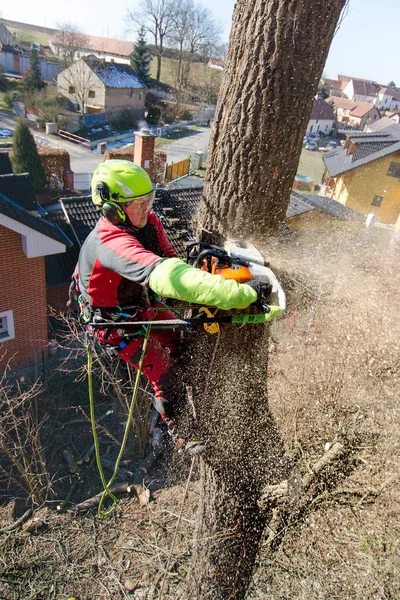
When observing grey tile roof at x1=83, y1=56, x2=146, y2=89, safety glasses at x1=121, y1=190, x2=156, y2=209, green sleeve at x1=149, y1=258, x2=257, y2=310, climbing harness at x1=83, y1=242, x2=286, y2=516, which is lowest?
climbing harness at x1=83, y1=242, x2=286, y2=516

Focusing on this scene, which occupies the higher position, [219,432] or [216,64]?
[216,64]

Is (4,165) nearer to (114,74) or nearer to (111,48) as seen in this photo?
(114,74)

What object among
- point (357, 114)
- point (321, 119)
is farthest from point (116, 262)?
point (357, 114)

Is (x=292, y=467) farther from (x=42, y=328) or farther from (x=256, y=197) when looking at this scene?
(x=42, y=328)

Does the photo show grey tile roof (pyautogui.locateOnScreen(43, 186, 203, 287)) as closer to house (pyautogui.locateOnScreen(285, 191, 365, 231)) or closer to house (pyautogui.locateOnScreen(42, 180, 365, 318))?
house (pyautogui.locateOnScreen(42, 180, 365, 318))

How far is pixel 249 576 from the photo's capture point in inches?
152

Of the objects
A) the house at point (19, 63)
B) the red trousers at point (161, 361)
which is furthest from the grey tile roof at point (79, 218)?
the house at point (19, 63)

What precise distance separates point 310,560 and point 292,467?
82 cm

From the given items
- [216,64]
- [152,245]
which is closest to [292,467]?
[152,245]

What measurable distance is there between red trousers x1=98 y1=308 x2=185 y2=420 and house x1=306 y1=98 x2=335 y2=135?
52585mm

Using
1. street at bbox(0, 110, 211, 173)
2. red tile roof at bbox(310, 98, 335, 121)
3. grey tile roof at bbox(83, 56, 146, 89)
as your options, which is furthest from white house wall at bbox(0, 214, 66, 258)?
red tile roof at bbox(310, 98, 335, 121)

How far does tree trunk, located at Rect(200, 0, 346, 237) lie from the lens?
2.44 meters

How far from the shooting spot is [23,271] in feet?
29.6

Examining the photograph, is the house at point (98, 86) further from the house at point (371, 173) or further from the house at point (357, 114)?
the house at point (357, 114)
